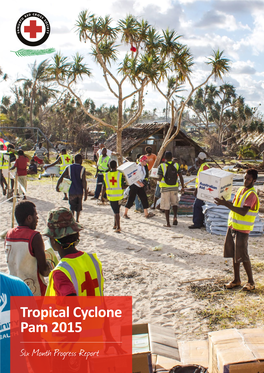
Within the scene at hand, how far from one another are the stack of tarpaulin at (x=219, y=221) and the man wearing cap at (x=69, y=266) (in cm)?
569

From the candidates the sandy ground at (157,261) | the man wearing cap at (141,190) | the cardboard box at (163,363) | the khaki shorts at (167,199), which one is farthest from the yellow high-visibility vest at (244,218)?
the man wearing cap at (141,190)

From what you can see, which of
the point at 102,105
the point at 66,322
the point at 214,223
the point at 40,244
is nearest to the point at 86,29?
the point at 214,223

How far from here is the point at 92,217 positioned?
9.10 meters

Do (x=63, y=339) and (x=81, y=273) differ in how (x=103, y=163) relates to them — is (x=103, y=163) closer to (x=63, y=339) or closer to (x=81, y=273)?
(x=81, y=273)

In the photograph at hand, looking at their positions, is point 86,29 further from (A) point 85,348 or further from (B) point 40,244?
(A) point 85,348

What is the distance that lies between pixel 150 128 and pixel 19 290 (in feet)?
60.5

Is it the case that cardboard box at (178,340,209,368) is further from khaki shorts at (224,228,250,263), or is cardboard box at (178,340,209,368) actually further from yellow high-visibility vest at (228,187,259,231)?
yellow high-visibility vest at (228,187,259,231)

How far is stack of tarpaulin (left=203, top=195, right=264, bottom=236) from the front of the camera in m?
7.53

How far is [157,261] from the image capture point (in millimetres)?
5996

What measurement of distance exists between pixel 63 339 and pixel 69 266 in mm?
447

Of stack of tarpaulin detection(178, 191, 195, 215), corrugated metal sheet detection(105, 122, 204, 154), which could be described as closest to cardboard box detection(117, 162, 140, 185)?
stack of tarpaulin detection(178, 191, 195, 215)

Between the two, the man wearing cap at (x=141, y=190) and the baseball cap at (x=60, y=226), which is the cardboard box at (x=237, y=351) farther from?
the man wearing cap at (x=141, y=190)

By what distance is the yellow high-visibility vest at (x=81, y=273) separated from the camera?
2.20 metres

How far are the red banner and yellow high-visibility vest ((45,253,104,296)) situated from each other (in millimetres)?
61
